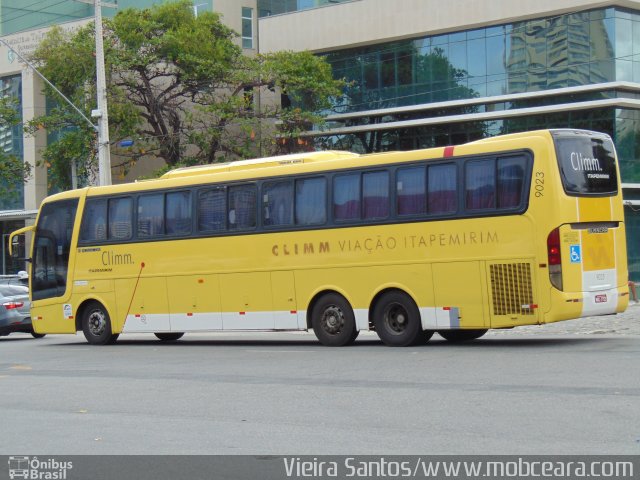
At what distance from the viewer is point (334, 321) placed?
19.4 metres

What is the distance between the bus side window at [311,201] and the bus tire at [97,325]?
232 inches

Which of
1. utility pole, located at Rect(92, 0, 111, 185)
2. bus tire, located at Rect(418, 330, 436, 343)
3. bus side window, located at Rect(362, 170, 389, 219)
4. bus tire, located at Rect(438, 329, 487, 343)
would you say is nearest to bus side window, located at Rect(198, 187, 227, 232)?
bus side window, located at Rect(362, 170, 389, 219)

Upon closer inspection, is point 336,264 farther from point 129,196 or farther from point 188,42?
point 188,42

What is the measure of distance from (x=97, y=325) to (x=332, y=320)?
21.6ft

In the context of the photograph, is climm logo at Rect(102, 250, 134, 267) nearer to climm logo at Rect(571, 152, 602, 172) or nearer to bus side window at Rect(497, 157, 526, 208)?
bus side window at Rect(497, 157, 526, 208)

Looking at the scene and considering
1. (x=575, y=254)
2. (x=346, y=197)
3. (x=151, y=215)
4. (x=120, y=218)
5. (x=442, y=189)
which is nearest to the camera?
(x=575, y=254)

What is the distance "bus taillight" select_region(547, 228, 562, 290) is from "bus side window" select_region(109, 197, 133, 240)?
975cm

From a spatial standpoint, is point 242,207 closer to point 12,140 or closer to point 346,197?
→ point 346,197

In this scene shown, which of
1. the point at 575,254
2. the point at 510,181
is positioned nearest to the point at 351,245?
the point at 510,181

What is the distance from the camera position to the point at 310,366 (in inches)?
618

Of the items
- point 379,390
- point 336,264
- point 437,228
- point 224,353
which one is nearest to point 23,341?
point 224,353

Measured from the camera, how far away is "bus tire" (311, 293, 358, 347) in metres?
19.2

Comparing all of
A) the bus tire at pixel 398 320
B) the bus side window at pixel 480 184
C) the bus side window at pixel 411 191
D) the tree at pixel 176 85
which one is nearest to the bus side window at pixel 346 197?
the bus side window at pixel 411 191
